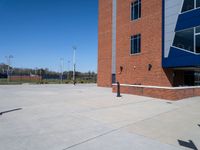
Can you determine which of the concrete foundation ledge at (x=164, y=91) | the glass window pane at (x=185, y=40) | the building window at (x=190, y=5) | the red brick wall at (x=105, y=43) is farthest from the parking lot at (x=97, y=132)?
the red brick wall at (x=105, y=43)

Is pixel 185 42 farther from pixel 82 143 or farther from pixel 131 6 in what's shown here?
pixel 82 143

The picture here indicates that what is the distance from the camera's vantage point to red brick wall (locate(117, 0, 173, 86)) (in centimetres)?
1970

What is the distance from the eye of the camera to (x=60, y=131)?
6457mm

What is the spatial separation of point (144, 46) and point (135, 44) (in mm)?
1827

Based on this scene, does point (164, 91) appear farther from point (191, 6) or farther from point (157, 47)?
point (191, 6)

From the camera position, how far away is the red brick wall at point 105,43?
30.2 meters

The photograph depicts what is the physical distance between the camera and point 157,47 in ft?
65.0

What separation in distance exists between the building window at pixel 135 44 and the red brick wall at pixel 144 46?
19.6 inches

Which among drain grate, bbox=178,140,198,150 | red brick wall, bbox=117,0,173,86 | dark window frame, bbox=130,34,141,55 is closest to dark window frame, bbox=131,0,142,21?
red brick wall, bbox=117,0,173,86

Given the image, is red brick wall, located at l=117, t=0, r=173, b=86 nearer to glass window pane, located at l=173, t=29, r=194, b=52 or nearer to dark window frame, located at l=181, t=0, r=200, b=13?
glass window pane, located at l=173, t=29, r=194, b=52

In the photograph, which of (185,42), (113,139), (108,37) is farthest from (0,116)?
(108,37)

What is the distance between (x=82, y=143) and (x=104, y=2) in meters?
29.7

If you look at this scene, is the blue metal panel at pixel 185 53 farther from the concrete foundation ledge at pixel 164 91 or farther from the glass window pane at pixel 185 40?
the concrete foundation ledge at pixel 164 91

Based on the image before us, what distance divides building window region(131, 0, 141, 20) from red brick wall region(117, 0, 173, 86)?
0.60 meters
